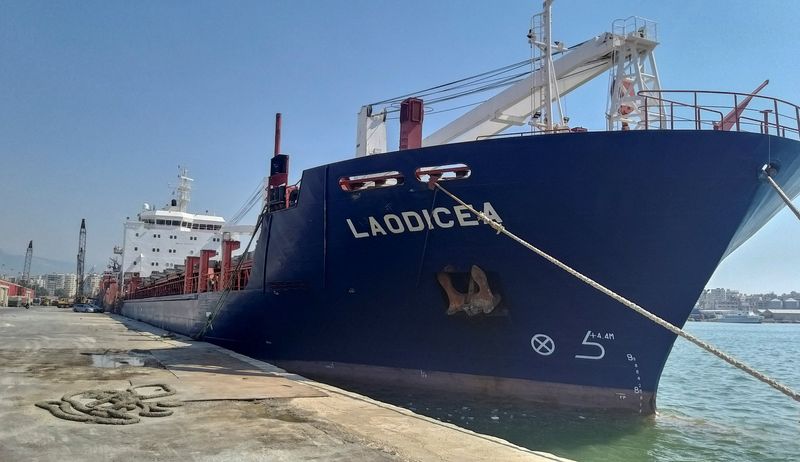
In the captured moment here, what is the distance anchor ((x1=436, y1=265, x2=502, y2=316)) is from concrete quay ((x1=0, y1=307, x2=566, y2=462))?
7.54ft

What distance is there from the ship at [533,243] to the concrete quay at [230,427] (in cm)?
206

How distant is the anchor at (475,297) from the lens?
826 cm

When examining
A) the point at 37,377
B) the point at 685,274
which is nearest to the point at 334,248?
the point at 37,377

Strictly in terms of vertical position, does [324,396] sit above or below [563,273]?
below

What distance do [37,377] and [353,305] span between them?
4.78m

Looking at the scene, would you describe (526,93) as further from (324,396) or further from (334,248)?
(324,396)

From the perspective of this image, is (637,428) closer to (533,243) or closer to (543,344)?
(543,344)

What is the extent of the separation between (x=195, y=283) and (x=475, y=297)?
13427 millimetres

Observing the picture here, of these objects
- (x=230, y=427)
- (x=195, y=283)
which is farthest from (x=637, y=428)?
(x=195, y=283)

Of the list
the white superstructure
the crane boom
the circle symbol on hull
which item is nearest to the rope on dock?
the circle symbol on hull

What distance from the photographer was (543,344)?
319 inches

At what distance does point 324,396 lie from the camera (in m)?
6.86

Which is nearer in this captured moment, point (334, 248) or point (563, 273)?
point (563, 273)

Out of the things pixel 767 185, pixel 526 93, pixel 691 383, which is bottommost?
pixel 691 383
